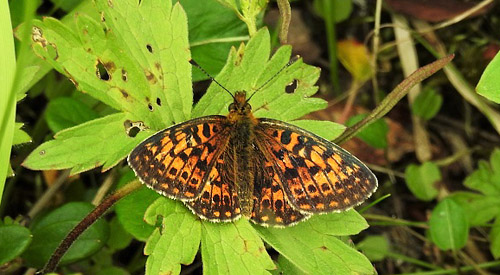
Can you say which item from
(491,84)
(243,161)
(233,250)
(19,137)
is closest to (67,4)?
(19,137)

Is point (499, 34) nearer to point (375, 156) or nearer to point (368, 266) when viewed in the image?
point (375, 156)

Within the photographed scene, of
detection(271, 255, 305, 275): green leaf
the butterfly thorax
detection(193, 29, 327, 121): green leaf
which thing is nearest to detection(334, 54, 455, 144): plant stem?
detection(193, 29, 327, 121): green leaf

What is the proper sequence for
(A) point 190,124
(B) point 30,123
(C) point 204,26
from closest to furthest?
(A) point 190,124, (C) point 204,26, (B) point 30,123

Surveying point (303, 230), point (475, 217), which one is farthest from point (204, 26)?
point (475, 217)

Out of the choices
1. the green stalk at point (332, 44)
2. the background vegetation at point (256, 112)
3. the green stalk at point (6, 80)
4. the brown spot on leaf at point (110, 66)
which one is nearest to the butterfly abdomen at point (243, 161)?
the background vegetation at point (256, 112)

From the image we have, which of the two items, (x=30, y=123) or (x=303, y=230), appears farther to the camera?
(x=30, y=123)

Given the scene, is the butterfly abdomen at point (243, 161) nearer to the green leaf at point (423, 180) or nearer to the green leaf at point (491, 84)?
the green leaf at point (491, 84)
